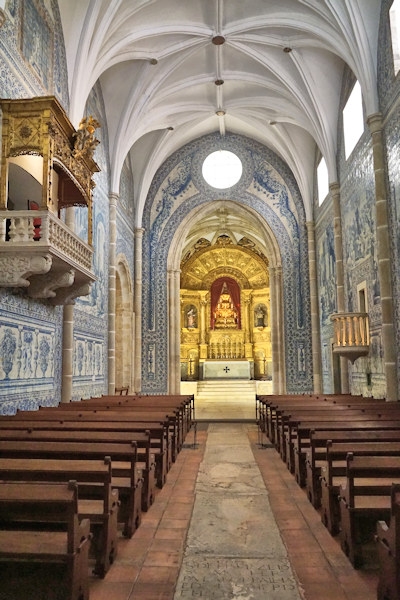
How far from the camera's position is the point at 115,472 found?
4.71 m

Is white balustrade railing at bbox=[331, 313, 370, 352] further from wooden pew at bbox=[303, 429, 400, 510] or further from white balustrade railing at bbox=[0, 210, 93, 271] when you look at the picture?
white balustrade railing at bbox=[0, 210, 93, 271]

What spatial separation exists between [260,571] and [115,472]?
1.62 metres

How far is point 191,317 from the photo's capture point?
3244 cm

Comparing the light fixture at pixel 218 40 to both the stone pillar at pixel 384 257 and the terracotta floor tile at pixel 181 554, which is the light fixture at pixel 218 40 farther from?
the terracotta floor tile at pixel 181 554

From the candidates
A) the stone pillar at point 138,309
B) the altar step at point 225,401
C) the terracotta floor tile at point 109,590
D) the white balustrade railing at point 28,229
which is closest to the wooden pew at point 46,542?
the terracotta floor tile at point 109,590

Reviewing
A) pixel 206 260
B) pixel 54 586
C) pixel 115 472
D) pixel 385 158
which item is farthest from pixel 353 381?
pixel 206 260

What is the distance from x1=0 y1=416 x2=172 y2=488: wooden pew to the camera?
18.6ft

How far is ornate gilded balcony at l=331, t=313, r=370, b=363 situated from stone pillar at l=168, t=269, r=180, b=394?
8349mm

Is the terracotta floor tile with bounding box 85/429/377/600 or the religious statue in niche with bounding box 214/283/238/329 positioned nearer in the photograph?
the terracotta floor tile with bounding box 85/429/377/600

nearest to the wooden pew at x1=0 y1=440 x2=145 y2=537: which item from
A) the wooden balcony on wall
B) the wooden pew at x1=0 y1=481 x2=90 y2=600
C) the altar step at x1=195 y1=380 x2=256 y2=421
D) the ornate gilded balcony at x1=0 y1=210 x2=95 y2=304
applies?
the wooden pew at x1=0 y1=481 x2=90 y2=600

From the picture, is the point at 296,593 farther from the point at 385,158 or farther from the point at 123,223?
the point at 123,223

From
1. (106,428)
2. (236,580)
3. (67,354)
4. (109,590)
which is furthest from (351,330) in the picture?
(109,590)

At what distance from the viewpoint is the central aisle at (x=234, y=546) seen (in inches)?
137

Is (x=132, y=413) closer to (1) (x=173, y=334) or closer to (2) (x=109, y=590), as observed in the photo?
(2) (x=109, y=590)
